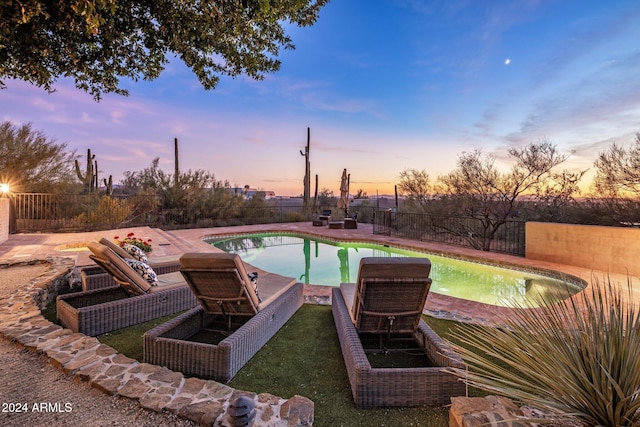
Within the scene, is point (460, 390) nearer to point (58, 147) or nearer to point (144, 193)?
point (144, 193)

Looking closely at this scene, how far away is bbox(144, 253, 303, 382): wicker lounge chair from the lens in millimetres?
2594

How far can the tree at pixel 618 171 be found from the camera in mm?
8875

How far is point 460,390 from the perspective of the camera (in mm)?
2293

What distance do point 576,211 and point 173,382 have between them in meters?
12.3

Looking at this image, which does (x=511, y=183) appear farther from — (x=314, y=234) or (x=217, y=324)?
(x=217, y=324)

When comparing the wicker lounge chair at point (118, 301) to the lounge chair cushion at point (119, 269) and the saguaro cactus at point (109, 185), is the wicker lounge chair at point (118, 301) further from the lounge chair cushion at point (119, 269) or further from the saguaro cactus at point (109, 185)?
the saguaro cactus at point (109, 185)

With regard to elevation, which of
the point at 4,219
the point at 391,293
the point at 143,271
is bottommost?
the point at 143,271

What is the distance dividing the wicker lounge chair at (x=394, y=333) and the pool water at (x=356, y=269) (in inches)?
77.7

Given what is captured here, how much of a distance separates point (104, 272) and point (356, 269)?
→ 5160mm

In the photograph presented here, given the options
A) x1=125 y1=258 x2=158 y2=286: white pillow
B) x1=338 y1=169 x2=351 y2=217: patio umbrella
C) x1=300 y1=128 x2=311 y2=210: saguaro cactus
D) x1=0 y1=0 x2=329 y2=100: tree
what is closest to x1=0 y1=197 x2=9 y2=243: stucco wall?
x1=0 y1=0 x2=329 y2=100: tree

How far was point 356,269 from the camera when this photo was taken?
7543 mm

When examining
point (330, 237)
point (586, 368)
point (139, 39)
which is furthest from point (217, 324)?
point (330, 237)

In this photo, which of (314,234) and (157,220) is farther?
(157,220)

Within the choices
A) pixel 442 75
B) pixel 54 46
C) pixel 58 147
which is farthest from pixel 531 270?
pixel 58 147
